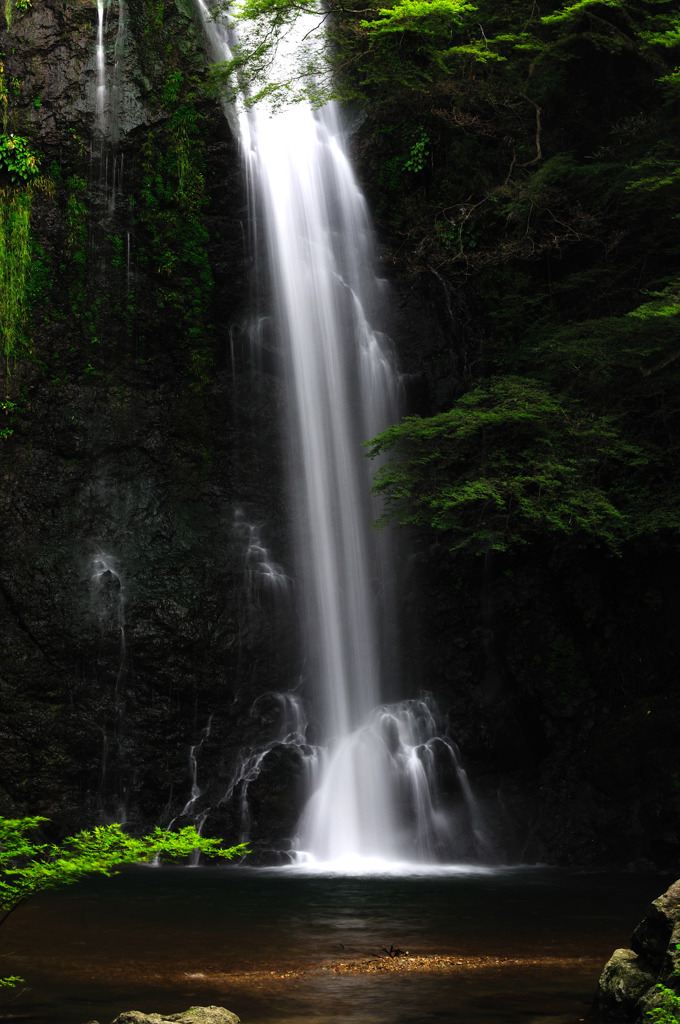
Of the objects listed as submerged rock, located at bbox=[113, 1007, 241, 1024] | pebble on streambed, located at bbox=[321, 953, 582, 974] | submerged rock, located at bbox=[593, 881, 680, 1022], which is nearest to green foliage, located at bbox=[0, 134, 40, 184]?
pebble on streambed, located at bbox=[321, 953, 582, 974]

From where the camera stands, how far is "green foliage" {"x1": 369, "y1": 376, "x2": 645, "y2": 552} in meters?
11.4

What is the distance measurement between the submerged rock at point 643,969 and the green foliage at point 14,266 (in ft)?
40.4

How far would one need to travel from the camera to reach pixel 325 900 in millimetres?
9219

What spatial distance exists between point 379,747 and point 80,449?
258 inches

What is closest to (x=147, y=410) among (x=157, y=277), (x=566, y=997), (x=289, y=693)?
(x=157, y=277)

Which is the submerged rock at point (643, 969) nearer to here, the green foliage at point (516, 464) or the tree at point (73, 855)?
the tree at point (73, 855)

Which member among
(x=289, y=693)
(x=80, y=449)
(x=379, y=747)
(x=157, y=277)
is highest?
(x=157, y=277)

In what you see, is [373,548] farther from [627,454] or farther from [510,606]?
[627,454]

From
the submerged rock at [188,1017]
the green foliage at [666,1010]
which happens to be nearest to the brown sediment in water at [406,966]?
the submerged rock at [188,1017]

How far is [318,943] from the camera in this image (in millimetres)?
7457

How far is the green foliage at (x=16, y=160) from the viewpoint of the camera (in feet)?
48.9

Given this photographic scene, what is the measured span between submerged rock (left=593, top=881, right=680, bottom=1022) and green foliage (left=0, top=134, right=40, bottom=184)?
46.3 feet

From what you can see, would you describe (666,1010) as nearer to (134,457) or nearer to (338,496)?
(338,496)

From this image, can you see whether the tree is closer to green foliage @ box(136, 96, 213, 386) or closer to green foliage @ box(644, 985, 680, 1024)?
green foliage @ box(644, 985, 680, 1024)
